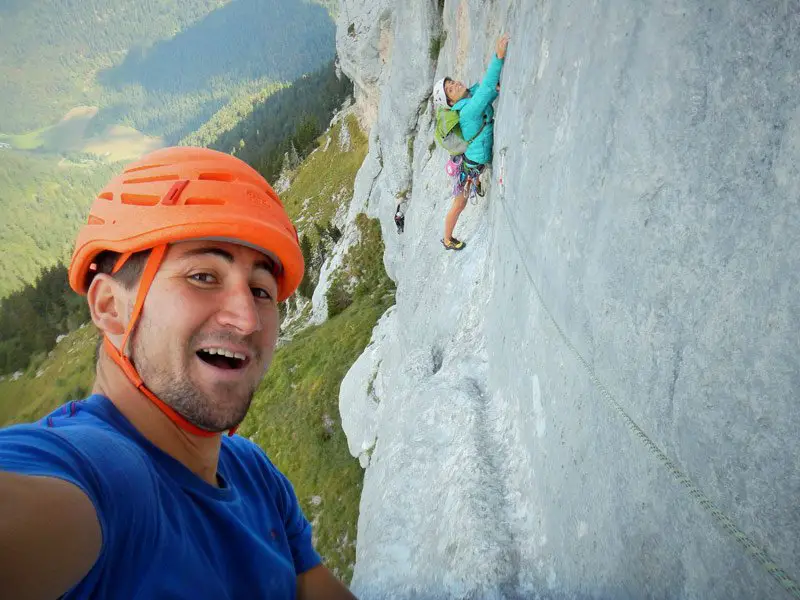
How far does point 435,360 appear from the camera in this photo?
8945mm

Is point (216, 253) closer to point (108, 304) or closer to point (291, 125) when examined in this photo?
point (108, 304)

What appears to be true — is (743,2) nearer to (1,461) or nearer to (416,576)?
(1,461)

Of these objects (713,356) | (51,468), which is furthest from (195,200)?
(713,356)

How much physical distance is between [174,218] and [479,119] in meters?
7.55

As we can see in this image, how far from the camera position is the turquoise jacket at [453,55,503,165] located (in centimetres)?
871

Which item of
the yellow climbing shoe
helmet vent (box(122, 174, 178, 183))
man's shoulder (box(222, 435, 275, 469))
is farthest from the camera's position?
the yellow climbing shoe

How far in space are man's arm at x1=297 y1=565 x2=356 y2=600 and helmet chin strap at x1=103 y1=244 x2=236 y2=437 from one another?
4.50 ft

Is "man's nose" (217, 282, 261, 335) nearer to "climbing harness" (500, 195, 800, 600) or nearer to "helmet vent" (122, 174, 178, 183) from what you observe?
"helmet vent" (122, 174, 178, 183)

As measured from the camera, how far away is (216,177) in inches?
124

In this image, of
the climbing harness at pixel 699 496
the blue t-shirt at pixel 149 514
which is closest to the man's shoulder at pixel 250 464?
the blue t-shirt at pixel 149 514

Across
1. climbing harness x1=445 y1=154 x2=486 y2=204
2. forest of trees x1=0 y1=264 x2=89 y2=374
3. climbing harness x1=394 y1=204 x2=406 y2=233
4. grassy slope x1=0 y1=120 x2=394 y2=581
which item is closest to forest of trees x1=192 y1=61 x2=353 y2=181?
forest of trees x1=0 y1=264 x2=89 y2=374

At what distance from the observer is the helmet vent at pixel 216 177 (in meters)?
3.09

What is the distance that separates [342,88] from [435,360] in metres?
139

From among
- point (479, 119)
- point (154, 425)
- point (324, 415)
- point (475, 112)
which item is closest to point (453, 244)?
point (479, 119)
